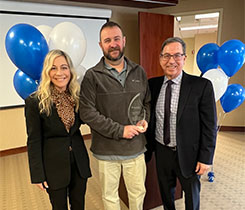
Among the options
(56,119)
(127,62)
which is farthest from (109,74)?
(56,119)

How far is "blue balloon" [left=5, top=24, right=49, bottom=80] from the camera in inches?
60.3

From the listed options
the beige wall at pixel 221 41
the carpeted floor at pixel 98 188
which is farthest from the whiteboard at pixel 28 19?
the carpeted floor at pixel 98 188

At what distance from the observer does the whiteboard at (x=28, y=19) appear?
3.41 m

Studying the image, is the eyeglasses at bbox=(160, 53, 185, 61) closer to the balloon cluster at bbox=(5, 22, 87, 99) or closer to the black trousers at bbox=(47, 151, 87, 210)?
the balloon cluster at bbox=(5, 22, 87, 99)

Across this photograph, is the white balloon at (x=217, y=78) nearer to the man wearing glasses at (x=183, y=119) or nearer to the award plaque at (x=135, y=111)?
the man wearing glasses at (x=183, y=119)

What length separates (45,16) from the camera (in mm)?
3648

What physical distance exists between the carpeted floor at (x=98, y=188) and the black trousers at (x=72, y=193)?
2.71 feet

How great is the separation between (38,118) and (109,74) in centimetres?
52

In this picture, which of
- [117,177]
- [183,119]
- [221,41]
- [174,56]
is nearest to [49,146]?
[117,177]

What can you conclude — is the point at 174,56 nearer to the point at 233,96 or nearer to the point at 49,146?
the point at 49,146

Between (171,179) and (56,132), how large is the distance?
0.96 metres

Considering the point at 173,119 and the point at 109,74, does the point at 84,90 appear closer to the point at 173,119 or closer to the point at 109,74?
the point at 109,74

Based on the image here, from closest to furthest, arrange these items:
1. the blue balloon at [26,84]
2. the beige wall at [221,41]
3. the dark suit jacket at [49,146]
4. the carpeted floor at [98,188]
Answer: the dark suit jacket at [49,146] < the blue balloon at [26,84] < the carpeted floor at [98,188] < the beige wall at [221,41]

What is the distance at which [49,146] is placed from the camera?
1.42m
